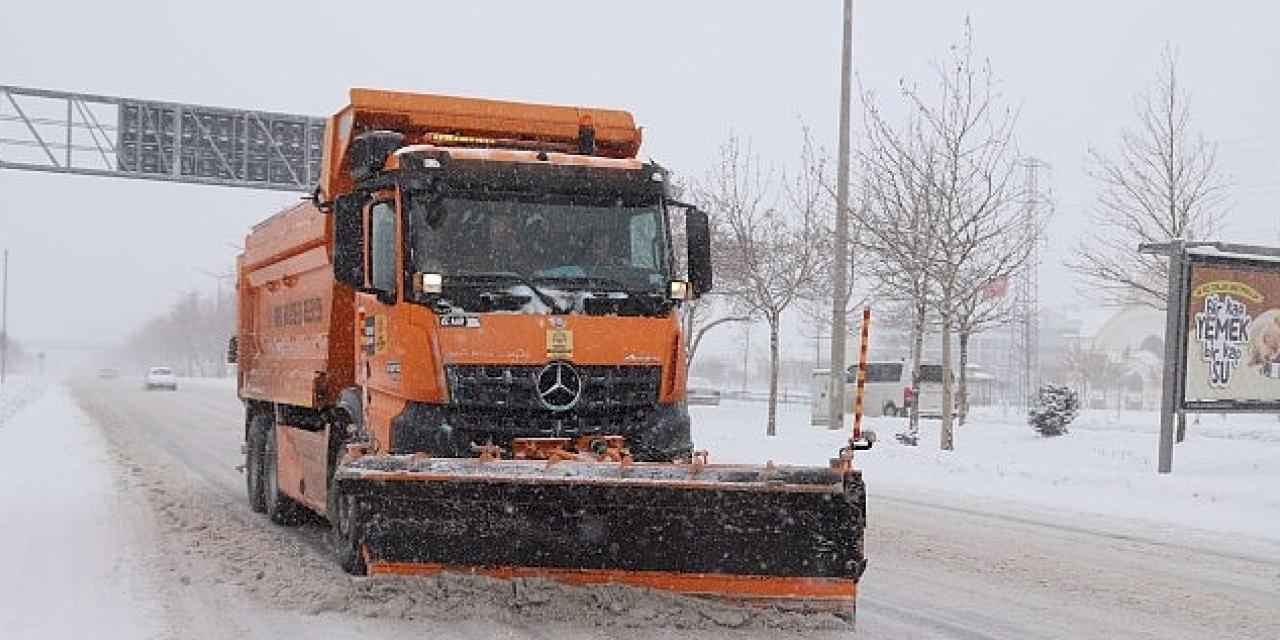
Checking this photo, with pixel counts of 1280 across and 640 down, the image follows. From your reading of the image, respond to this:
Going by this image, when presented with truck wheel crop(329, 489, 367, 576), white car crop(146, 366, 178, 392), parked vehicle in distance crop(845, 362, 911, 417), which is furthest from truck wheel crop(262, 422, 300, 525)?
white car crop(146, 366, 178, 392)

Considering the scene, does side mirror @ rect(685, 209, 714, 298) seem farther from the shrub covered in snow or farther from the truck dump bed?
the shrub covered in snow

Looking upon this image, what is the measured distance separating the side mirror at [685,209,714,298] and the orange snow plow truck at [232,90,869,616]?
14mm

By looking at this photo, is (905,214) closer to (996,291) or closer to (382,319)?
(996,291)

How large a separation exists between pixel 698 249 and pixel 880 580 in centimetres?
251

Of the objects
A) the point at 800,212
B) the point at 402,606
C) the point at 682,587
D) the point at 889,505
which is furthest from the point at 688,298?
the point at 800,212

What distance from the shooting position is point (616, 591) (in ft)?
24.0

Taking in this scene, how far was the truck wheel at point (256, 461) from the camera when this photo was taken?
12703mm

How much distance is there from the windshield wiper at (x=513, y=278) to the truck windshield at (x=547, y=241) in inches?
0.6

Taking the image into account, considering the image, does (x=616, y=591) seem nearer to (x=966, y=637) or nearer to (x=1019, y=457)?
(x=966, y=637)

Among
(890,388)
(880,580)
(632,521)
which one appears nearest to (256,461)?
(880,580)

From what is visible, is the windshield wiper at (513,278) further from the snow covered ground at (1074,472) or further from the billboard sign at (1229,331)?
the billboard sign at (1229,331)

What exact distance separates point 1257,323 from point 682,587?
12.9m

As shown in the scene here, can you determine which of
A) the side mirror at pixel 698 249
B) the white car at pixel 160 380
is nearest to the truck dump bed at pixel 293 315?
the side mirror at pixel 698 249

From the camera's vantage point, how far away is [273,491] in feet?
39.4
